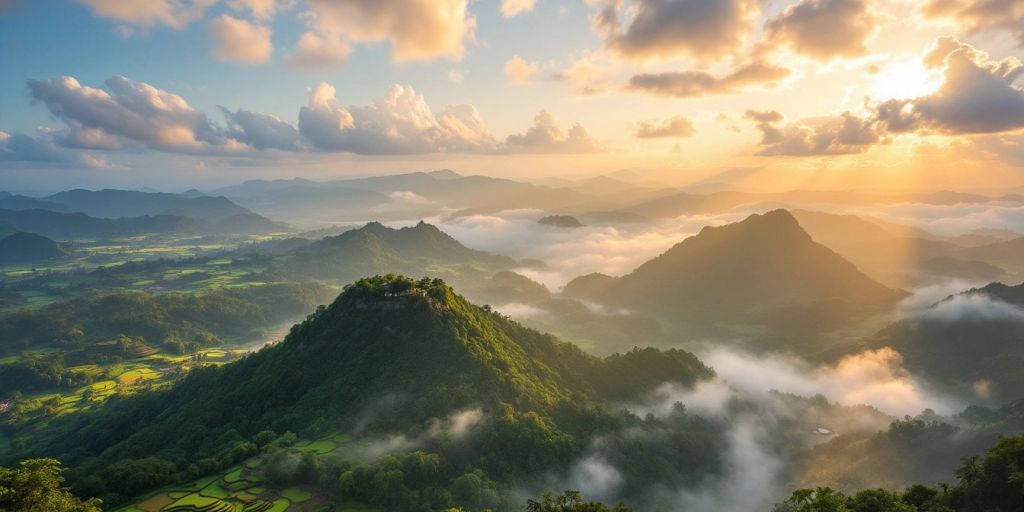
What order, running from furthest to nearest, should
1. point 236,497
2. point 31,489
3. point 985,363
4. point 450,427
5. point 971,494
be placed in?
point 985,363, point 450,427, point 236,497, point 971,494, point 31,489

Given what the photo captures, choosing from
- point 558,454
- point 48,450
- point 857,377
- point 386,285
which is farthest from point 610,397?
point 48,450

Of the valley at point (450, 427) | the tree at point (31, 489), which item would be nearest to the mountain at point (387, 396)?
the valley at point (450, 427)

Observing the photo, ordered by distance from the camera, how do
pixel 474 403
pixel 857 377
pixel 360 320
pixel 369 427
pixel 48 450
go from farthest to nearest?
pixel 857 377 < pixel 48 450 < pixel 360 320 < pixel 474 403 < pixel 369 427

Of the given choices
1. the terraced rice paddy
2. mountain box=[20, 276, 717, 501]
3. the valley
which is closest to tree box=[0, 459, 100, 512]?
the terraced rice paddy

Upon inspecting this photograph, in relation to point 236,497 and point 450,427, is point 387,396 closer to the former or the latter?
point 450,427

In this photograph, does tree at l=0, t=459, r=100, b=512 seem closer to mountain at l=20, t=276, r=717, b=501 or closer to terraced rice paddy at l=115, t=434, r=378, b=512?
terraced rice paddy at l=115, t=434, r=378, b=512

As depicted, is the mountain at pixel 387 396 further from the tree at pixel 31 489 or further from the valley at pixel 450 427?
the tree at pixel 31 489

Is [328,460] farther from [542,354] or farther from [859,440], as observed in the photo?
[859,440]

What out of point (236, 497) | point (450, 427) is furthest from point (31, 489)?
point (450, 427)
